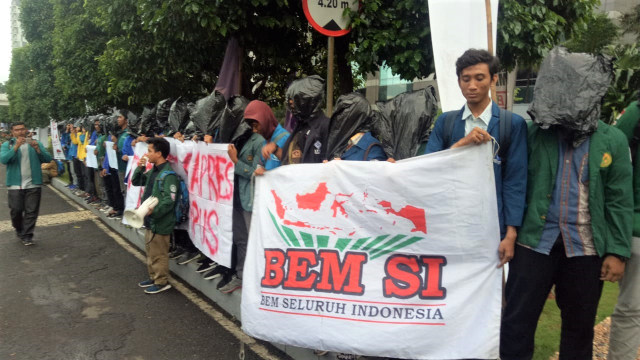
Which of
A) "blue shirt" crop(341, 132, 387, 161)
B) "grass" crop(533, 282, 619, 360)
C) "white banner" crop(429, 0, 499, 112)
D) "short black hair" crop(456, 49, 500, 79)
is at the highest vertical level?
"white banner" crop(429, 0, 499, 112)

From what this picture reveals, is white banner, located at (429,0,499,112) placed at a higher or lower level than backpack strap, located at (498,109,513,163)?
higher

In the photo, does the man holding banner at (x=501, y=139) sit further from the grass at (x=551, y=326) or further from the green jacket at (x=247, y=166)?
the green jacket at (x=247, y=166)

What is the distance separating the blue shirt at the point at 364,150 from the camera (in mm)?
3082

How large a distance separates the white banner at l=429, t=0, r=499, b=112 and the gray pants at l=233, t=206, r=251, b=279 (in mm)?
2161

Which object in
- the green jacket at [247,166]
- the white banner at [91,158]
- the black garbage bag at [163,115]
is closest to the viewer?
the green jacket at [247,166]

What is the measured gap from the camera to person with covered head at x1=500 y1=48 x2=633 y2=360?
217 cm

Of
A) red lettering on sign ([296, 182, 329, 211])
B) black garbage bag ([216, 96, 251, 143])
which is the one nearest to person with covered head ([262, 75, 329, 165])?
red lettering on sign ([296, 182, 329, 211])

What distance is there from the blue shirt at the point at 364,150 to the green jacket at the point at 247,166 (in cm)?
121

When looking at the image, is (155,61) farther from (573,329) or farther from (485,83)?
(573,329)

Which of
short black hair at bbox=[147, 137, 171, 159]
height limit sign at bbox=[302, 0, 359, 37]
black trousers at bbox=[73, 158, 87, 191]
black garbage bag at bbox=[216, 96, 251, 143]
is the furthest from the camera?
black trousers at bbox=[73, 158, 87, 191]

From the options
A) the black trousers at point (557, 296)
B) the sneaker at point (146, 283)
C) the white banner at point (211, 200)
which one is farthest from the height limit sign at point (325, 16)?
the sneaker at point (146, 283)

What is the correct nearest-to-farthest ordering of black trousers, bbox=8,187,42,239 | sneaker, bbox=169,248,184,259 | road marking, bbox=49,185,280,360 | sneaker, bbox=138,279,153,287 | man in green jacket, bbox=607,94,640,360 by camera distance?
man in green jacket, bbox=607,94,640,360 → road marking, bbox=49,185,280,360 → sneaker, bbox=138,279,153,287 → sneaker, bbox=169,248,184,259 → black trousers, bbox=8,187,42,239

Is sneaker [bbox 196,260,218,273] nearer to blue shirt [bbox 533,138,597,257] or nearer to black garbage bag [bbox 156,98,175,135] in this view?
black garbage bag [bbox 156,98,175,135]

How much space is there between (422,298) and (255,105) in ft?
7.71
